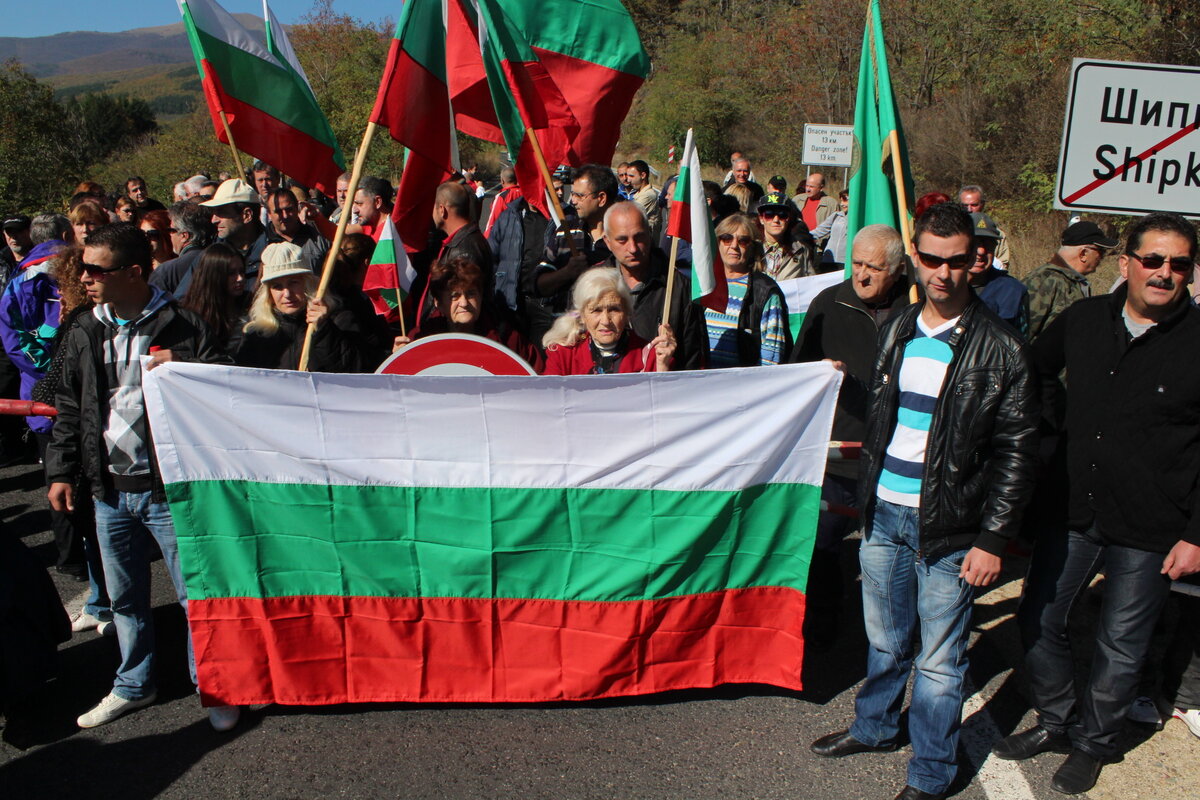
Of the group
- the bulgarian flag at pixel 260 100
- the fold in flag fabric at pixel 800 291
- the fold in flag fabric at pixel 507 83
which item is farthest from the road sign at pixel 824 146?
the bulgarian flag at pixel 260 100

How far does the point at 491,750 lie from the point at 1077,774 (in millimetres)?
2135

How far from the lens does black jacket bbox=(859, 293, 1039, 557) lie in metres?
3.01

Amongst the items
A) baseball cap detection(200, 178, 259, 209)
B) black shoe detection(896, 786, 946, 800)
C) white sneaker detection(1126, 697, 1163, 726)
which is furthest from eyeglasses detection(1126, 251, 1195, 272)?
baseball cap detection(200, 178, 259, 209)

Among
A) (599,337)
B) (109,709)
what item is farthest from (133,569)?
(599,337)

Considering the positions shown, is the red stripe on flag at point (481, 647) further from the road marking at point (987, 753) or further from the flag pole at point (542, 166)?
the flag pole at point (542, 166)

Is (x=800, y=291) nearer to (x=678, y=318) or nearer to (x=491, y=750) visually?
(x=678, y=318)

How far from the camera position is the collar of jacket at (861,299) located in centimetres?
418

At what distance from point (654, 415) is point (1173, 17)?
13.5m

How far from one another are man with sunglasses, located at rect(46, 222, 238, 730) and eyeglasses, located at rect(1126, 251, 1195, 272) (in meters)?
3.44

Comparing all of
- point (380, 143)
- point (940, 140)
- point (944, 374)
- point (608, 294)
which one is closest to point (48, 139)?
point (380, 143)

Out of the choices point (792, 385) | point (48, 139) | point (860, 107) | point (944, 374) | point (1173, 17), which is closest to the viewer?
point (944, 374)

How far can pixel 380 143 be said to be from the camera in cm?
2334

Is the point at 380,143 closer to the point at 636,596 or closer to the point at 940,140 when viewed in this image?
the point at 940,140

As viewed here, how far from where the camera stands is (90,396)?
363 cm
